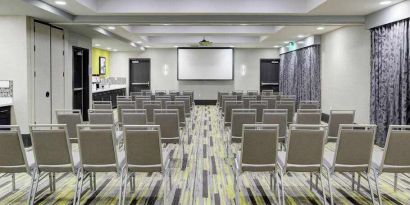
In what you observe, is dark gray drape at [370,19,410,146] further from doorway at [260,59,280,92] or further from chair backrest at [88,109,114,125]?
doorway at [260,59,280,92]

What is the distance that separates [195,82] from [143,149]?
1605 cm

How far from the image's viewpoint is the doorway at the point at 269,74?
67.3ft

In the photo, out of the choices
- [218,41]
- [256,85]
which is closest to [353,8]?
[218,41]

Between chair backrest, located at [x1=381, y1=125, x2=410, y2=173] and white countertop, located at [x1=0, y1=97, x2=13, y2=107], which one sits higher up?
white countertop, located at [x1=0, y1=97, x2=13, y2=107]

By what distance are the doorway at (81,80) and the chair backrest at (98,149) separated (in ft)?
26.1

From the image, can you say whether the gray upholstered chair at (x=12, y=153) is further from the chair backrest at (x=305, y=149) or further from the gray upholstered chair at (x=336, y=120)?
the gray upholstered chair at (x=336, y=120)

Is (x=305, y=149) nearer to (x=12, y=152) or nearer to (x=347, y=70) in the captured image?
(x=12, y=152)

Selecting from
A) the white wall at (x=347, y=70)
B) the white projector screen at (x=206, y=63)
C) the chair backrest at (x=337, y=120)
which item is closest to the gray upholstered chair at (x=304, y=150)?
the chair backrest at (x=337, y=120)

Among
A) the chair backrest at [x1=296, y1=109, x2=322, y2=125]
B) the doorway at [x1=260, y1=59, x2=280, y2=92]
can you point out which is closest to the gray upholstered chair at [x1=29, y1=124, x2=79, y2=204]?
the chair backrest at [x1=296, y1=109, x2=322, y2=125]

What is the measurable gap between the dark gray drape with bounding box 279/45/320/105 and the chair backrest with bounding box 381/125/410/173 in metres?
9.29

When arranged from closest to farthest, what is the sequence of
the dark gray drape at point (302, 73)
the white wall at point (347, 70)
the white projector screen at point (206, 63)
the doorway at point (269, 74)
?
the white wall at point (347, 70) → the dark gray drape at point (302, 73) → the white projector screen at point (206, 63) → the doorway at point (269, 74)

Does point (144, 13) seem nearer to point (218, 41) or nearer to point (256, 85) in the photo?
point (218, 41)

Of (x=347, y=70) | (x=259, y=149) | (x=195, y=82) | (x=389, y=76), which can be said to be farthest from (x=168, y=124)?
(x=195, y=82)

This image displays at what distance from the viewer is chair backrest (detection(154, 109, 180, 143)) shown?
604 cm
